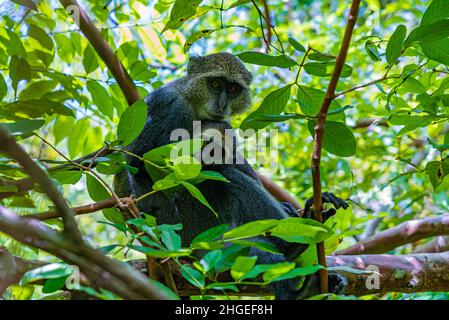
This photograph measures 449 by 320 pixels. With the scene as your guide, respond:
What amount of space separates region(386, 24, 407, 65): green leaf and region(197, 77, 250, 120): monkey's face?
365 cm

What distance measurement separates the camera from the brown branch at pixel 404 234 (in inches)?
229

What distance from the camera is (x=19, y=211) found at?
5000mm

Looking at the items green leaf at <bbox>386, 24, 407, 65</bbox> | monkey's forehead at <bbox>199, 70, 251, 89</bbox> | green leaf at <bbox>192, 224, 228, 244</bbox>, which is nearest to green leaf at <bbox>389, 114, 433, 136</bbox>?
green leaf at <bbox>386, 24, 407, 65</bbox>

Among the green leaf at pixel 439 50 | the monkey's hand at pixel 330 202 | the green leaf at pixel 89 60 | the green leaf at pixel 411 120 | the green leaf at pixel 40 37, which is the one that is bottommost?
the monkey's hand at pixel 330 202

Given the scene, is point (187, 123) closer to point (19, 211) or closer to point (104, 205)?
point (19, 211)

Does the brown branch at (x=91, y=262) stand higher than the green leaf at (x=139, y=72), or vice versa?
the green leaf at (x=139, y=72)

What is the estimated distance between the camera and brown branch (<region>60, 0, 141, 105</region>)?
5621mm

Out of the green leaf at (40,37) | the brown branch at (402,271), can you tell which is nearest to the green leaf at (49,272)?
the brown branch at (402,271)

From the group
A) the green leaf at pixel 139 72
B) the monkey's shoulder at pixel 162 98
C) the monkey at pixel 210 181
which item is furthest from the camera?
the monkey's shoulder at pixel 162 98

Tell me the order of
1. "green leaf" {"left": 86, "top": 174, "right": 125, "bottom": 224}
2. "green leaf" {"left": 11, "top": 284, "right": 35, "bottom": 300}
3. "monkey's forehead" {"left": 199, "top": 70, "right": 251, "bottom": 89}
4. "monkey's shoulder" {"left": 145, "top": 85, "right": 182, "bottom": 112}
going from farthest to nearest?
"monkey's forehead" {"left": 199, "top": 70, "right": 251, "bottom": 89}, "monkey's shoulder" {"left": 145, "top": 85, "right": 182, "bottom": 112}, "green leaf" {"left": 11, "top": 284, "right": 35, "bottom": 300}, "green leaf" {"left": 86, "top": 174, "right": 125, "bottom": 224}

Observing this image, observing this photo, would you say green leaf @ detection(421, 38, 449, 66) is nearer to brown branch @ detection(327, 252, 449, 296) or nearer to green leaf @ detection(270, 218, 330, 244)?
green leaf @ detection(270, 218, 330, 244)

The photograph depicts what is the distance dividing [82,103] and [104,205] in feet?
9.93

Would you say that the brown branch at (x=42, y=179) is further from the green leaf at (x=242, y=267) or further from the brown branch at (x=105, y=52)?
the brown branch at (x=105, y=52)

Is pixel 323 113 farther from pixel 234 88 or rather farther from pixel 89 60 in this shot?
pixel 234 88
